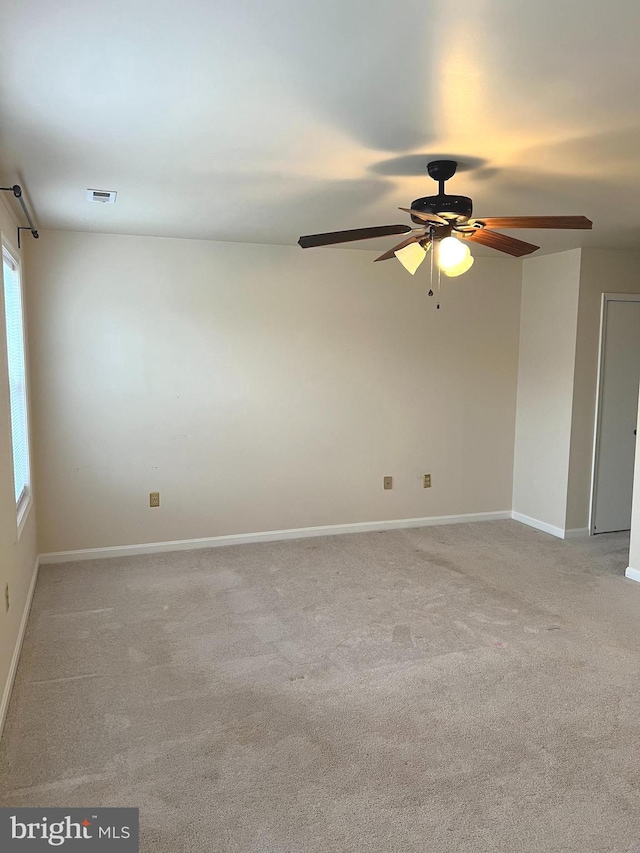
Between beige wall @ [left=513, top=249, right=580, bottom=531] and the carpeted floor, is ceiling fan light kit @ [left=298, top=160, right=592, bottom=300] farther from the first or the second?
beige wall @ [left=513, top=249, right=580, bottom=531]

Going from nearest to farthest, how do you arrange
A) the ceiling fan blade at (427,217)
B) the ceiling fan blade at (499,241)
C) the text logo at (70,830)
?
1. the text logo at (70,830)
2. the ceiling fan blade at (427,217)
3. the ceiling fan blade at (499,241)

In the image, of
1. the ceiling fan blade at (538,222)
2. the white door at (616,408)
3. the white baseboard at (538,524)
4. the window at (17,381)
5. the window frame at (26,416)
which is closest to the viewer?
the ceiling fan blade at (538,222)

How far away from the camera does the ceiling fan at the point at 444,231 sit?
8.67 ft

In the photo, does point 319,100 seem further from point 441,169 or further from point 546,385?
point 546,385

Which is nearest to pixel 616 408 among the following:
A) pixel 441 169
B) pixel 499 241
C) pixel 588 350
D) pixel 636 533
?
pixel 588 350

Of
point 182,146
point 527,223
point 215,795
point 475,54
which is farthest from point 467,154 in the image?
point 215,795

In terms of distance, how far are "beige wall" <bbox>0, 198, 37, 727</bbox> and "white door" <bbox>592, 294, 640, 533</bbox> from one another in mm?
4226

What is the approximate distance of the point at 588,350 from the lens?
4992 mm

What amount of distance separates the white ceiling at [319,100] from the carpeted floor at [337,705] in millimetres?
2283

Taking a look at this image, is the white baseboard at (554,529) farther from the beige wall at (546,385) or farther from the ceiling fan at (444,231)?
the ceiling fan at (444,231)

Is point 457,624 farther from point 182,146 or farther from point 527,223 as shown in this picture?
point 182,146

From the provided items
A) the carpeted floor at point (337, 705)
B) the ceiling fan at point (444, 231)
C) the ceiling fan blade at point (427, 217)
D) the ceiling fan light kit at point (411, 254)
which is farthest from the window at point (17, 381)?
the ceiling fan blade at point (427, 217)

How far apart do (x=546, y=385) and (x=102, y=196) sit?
12.2ft

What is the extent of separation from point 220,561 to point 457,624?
1818mm
